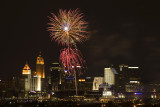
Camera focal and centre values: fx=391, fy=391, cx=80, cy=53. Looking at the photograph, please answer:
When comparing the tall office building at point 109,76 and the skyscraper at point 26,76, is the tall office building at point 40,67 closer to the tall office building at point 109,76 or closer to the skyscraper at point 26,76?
the skyscraper at point 26,76

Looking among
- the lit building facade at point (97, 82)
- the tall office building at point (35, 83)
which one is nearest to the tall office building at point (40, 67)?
the tall office building at point (35, 83)

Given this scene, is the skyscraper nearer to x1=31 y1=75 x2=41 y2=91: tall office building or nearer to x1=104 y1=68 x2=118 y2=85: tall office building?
x1=31 y1=75 x2=41 y2=91: tall office building

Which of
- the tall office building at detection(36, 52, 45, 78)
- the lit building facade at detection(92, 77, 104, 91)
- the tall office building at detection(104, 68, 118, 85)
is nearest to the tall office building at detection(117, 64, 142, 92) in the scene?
the tall office building at detection(104, 68, 118, 85)

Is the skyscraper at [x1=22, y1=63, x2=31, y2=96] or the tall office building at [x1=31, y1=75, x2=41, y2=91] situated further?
the tall office building at [x1=31, y1=75, x2=41, y2=91]

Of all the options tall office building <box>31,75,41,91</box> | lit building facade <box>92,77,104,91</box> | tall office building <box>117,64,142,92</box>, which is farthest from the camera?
tall office building <box>117,64,142,92</box>

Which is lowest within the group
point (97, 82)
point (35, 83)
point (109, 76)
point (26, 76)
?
point (35, 83)

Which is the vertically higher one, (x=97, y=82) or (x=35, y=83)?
(x=97, y=82)

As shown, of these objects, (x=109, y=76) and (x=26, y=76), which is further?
(x=109, y=76)

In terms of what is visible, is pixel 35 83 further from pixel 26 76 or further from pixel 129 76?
pixel 129 76

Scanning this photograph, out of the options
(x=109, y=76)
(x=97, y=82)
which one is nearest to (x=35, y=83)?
(x=97, y=82)

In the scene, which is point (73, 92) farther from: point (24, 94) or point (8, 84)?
point (8, 84)

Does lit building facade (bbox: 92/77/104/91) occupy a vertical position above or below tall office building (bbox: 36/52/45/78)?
below
